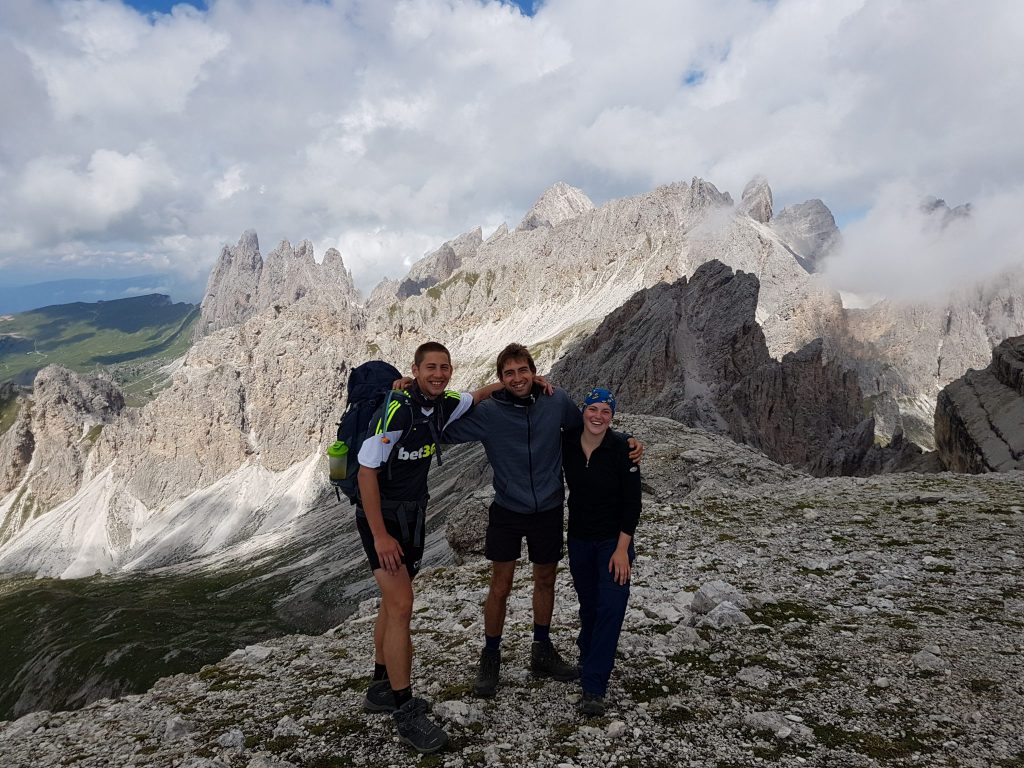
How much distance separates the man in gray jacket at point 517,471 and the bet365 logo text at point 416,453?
0.43 meters

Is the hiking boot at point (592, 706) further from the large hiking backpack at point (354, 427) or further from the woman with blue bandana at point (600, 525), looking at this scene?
the large hiking backpack at point (354, 427)

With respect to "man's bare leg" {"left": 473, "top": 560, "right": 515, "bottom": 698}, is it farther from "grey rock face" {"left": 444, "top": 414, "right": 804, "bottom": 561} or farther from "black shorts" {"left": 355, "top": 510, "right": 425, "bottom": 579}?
"grey rock face" {"left": 444, "top": 414, "right": 804, "bottom": 561}

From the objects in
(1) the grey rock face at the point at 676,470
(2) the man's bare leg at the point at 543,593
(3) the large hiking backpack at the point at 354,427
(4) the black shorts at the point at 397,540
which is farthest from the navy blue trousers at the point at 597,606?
(1) the grey rock face at the point at 676,470

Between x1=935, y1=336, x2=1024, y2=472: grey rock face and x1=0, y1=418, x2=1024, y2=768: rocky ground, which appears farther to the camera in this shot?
x1=935, y1=336, x2=1024, y2=472: grey rock face

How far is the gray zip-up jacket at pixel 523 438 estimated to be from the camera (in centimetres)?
828

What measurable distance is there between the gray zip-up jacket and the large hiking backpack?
1.19 metres

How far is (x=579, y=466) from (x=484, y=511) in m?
20.3

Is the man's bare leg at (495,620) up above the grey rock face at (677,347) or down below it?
below

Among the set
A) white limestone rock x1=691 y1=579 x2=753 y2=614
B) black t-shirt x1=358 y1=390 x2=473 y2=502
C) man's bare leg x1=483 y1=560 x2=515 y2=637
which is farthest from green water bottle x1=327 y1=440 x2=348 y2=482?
white limestone rock x1=691 y1=579 x2=753 y2=614

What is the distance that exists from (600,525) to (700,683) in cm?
289

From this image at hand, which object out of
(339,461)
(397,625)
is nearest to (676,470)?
(397,625)

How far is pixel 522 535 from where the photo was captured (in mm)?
8398

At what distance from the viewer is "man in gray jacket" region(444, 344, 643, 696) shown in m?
8.28

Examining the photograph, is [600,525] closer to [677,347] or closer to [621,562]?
[621,562]
